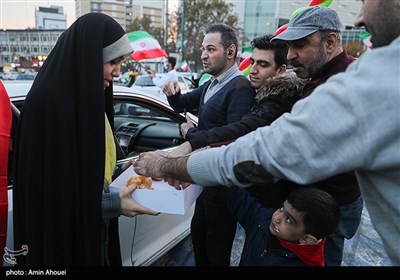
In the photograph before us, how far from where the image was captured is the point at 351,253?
10.2 ft

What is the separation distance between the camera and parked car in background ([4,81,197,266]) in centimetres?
198

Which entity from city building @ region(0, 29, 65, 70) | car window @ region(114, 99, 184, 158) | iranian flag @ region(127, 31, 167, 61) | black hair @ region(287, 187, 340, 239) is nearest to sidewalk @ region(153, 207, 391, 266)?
car window @ region(114, 99, 184, 158)

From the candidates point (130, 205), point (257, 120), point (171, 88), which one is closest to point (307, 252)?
point (257, 120)

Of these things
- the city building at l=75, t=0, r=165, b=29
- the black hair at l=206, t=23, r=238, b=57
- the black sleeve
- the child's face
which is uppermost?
the city building at l=75, t=0, r=165, b=29

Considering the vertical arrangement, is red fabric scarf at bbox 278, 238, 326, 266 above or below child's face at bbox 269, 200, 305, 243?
below

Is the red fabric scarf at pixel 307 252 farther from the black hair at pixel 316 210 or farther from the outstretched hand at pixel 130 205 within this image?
the outstretched hand at pixel 130 205

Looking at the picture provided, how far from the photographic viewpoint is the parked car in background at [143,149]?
6.49 feet

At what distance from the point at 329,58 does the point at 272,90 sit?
0.39 metres

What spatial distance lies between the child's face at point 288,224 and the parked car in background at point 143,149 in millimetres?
1113

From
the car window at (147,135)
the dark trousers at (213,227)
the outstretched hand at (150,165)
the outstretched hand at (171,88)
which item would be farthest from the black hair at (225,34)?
the outstretched hand at (150,165)

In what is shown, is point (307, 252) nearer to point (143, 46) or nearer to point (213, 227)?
point (213, 227)

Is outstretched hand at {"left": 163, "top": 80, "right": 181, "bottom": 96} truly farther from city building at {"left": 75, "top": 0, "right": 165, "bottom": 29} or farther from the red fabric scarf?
city building at {"left": 75, "top": 0, "right": 165, "bottom": 29}

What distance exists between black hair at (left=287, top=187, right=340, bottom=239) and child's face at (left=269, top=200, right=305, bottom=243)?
0.02m

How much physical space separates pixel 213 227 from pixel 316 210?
1.09m
